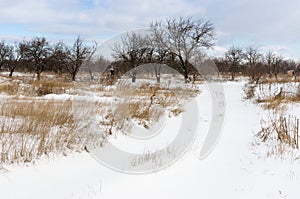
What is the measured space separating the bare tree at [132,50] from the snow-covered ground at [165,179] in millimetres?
28168

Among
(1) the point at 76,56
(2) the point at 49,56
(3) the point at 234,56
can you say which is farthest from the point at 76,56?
(3) the point at 234,56

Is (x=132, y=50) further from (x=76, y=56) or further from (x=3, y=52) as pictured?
(x=3, y=52)

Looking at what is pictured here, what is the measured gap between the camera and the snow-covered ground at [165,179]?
353 centimetres

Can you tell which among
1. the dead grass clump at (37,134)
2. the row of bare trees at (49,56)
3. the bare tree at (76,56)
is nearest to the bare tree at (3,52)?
the row of bare trees at (49,56)

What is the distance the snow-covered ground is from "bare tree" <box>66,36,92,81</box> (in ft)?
72.3

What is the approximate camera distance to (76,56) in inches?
1122

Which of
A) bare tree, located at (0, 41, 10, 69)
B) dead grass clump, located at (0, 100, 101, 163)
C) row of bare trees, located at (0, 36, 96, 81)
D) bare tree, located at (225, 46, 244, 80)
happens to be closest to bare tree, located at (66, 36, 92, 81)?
row of bare trees, located at (0, 36, 96, 81)

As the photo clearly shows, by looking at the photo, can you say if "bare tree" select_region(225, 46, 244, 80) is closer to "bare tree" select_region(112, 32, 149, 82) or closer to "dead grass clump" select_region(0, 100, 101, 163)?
"bare tree" select_region(112, 32, 149, 82)

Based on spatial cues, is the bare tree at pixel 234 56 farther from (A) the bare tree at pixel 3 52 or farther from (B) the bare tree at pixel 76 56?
(A) the bare tree at pixel 3 52

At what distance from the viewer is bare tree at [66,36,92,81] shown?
26.4 meters

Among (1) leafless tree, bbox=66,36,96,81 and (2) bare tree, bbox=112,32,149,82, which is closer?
(1) leafless tree, bbox=66,36,96,81

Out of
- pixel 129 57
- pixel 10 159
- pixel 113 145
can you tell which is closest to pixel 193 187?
pixel 113 145

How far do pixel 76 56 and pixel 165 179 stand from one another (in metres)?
26.5

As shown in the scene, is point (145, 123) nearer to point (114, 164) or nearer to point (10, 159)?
point (114, 164)
